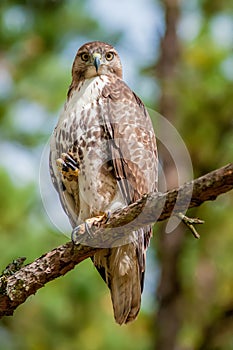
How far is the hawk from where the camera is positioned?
4.48 m

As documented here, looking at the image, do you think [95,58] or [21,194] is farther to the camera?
[21,194]

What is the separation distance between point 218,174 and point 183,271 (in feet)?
17.7

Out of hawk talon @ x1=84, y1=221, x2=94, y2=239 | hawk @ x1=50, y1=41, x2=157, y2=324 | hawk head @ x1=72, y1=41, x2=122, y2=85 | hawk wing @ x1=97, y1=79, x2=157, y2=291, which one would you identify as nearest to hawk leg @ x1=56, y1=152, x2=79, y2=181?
hawk @ x1=50, y1=41, x2=157, y2=324

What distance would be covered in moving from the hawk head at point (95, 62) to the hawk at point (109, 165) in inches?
5.1

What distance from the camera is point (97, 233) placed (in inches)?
162

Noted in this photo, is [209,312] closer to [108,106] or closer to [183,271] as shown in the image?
[183,271]

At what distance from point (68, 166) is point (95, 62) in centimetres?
79

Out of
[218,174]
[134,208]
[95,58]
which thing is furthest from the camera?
[95,58]

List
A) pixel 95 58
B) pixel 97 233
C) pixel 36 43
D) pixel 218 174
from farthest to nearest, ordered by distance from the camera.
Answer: pixel 36 43
pixel 95 58
pixel 97 233
pixel 218 174

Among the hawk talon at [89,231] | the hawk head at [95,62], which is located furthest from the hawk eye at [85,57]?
the hawk talon at [89,231]

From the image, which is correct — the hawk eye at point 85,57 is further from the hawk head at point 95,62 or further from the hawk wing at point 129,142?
the hawk wing at point 129,142

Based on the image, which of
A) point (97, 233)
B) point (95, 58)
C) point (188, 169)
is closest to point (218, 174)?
point (97, 233)

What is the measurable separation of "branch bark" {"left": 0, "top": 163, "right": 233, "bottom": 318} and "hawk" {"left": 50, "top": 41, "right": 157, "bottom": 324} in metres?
0.39

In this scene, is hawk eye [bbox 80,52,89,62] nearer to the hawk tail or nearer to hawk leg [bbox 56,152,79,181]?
hawk leg [bbox 56,152,79,181]
